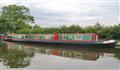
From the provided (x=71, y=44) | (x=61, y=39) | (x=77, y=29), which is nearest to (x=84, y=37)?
(x=71, y=44)

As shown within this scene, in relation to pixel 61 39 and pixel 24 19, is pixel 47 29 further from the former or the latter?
pixel 24 19

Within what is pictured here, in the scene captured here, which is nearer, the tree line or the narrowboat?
the narrowboat

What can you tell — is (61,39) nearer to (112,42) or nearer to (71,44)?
(71,44)

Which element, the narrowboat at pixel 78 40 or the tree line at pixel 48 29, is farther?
the tree line at pixel 48 29

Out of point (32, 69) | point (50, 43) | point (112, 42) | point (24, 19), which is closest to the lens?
point (32, 69)

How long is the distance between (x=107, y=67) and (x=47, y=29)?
63.9ft

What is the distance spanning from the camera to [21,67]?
9.27 metres

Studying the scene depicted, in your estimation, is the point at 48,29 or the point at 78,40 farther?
the point at 48,29

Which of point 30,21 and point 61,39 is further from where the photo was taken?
point 30,21

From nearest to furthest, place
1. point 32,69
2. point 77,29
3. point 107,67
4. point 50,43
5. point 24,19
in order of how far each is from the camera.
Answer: point 32,69
point 107,67
point 50,43
point 77,29
point 24,19

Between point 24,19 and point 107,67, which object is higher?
point 24,19

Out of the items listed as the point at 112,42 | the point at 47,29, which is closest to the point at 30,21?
the point at 47,29

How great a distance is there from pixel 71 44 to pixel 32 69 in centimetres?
1102

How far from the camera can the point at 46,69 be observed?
921 centimetres
